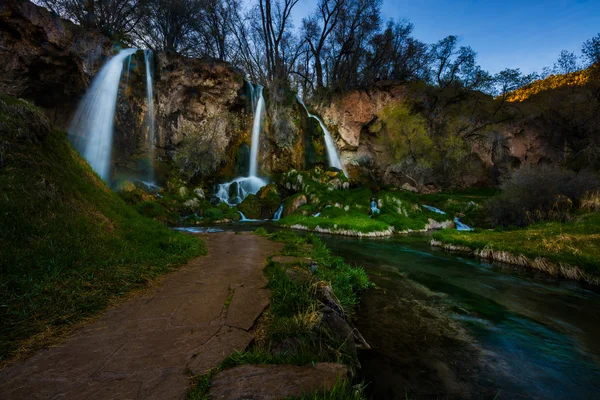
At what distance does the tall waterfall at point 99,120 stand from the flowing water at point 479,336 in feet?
81.1

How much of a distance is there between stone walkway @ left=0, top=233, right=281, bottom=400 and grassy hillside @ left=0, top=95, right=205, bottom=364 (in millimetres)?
368

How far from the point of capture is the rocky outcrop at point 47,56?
1831 centimetres

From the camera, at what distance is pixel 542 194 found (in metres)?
14.0

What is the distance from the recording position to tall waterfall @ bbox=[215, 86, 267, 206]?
79.0ft

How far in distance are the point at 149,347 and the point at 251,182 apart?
24.6 metres

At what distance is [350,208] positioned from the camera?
2034cm

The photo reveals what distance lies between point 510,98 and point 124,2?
1957 inches

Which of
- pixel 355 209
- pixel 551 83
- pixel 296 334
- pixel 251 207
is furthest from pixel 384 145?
pixel 296 334

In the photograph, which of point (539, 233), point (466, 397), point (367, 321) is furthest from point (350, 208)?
point (466, 397)

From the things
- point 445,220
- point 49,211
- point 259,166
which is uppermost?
point 259,166

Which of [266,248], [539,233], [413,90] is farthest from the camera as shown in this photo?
[413,90]

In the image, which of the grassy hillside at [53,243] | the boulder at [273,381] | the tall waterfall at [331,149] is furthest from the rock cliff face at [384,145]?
the boulder at [273,381]

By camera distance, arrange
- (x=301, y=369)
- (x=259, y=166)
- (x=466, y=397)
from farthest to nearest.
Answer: (x=259, y=166) → (x=466, y=397) → (x=301, y=369)

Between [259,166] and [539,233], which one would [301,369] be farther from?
[259,166]
